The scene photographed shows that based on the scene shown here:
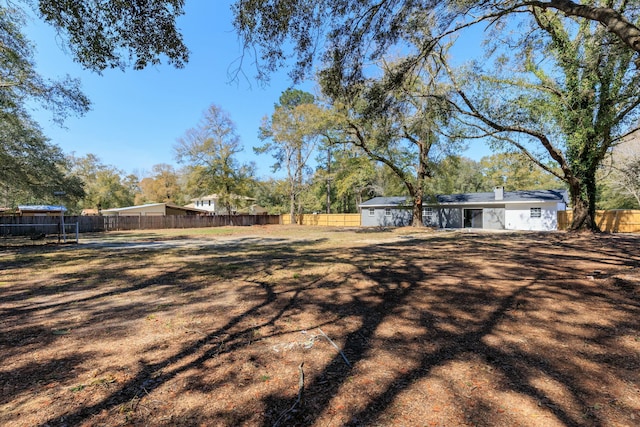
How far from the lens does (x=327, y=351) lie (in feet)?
9.48

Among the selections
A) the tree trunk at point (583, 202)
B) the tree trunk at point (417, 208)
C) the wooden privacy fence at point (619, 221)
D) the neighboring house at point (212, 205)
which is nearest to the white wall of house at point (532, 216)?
the wooden privacy fence at point (619, 221)

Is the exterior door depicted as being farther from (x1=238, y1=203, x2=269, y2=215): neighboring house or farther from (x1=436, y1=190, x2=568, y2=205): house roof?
(x1=238, y1=203, x2=269, y2=215): neighboring house

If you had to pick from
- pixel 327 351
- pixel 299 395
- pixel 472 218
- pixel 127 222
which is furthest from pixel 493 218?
pixel 127 222

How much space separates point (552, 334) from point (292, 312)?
3.03 m

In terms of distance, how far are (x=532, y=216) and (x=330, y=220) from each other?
19620mm

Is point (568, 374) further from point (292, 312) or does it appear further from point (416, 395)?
point (292, 312)

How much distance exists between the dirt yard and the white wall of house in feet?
65.0

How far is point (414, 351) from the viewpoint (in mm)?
2863

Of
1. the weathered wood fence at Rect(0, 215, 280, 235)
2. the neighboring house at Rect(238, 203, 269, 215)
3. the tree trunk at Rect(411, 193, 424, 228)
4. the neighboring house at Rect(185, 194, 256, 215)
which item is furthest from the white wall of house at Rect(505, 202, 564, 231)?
the neighboring house at Rect(238, 203, 269, 215)

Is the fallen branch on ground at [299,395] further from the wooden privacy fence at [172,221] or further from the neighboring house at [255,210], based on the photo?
the neighboring house at [255,210]

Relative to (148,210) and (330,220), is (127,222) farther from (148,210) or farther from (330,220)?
(330,220)

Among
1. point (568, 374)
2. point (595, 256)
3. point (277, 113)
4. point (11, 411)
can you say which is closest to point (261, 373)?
point (11, 411)

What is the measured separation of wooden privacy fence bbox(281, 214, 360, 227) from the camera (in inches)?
1325

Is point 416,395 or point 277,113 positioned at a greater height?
point 277,113
